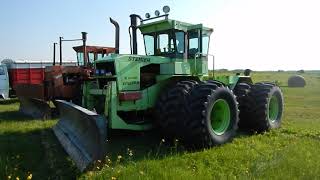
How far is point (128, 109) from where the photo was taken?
8.74m

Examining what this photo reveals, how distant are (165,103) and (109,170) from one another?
257 cm

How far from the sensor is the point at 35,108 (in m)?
15.0

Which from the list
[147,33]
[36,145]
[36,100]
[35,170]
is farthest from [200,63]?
[36,100]

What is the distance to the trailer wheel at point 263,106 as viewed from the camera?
10711 mm

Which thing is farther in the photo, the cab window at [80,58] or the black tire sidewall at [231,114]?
the cab window at [80,58]

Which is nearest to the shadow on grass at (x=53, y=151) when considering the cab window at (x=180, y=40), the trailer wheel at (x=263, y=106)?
the trailer wheel at (x=263, y=106)

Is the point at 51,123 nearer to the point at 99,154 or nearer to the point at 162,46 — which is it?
the point at 162,46

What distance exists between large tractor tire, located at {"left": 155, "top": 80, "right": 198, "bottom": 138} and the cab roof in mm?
1605

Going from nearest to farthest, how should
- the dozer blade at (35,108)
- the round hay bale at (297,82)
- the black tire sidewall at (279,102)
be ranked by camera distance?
the black tire sidewall at (279,102)
the dozer blade at (35,108)
the round hay bale at (297,82)

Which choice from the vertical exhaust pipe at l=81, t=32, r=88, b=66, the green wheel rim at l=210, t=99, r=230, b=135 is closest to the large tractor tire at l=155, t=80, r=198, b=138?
the green wheel rim at l=210, t=99, r=230, b=135

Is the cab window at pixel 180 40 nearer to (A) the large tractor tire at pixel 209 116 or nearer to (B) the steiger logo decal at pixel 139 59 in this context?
(B) the steiger logo decal at pixel 139 59

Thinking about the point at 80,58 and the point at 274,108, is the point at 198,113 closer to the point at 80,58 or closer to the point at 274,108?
the point at 274,108

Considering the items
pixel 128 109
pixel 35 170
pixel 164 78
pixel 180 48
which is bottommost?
pixel 35 170

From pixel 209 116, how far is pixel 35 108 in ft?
28.0
